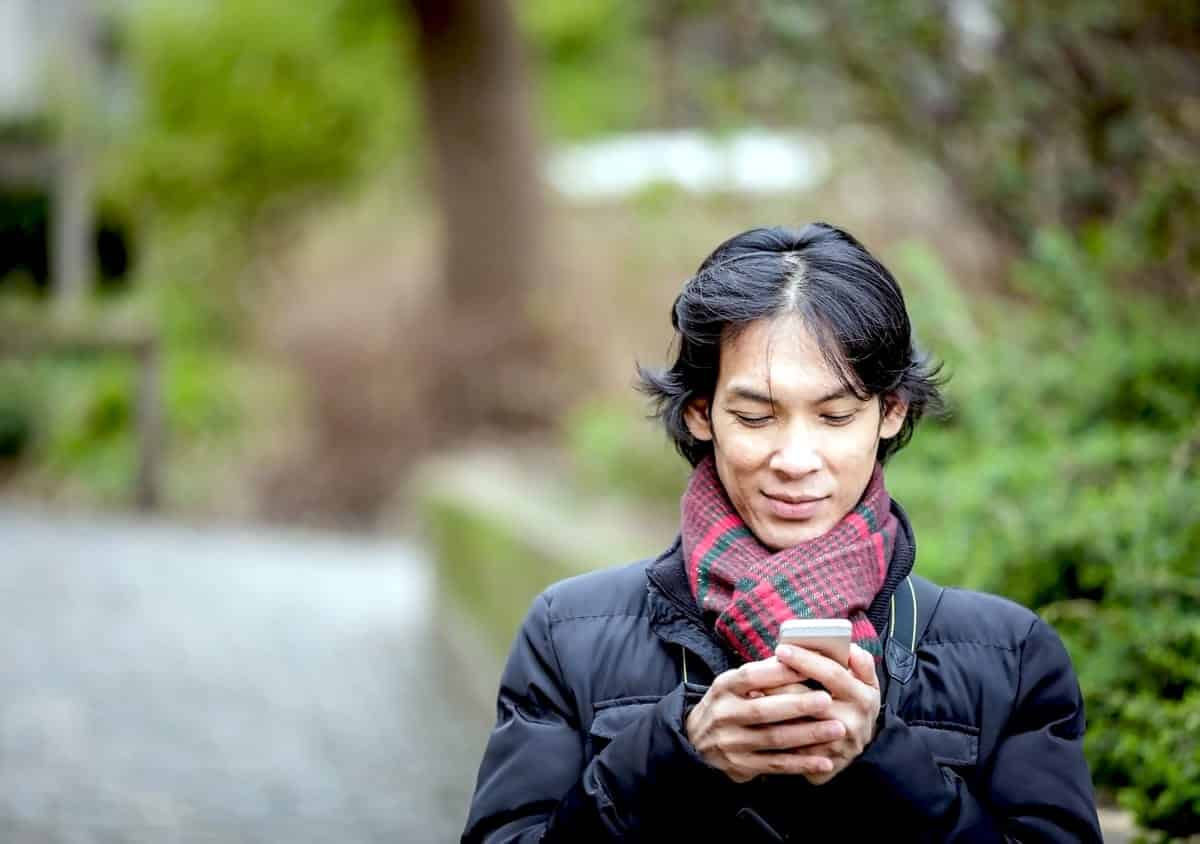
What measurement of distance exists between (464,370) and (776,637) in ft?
40.6

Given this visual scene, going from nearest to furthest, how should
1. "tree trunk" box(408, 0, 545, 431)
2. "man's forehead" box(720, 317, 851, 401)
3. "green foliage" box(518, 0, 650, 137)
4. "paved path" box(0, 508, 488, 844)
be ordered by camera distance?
"man's forehead" box(720, 317, 851, 401), "paved path" box(0, 508, 488, 844), "tree trunk" box(408, 0, 545, 431), "green foliage" box(518, 0, 650, 137)

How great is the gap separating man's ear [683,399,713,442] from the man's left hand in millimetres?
451

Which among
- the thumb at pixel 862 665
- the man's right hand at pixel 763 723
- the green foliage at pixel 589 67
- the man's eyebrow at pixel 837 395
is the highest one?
the green foliage at pixel 589 67

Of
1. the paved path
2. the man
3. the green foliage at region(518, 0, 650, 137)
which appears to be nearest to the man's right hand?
the man

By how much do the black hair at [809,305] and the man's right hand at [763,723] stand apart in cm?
45

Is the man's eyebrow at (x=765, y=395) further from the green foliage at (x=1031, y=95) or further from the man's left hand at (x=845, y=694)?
the green foliage at (x=1031, y=95)

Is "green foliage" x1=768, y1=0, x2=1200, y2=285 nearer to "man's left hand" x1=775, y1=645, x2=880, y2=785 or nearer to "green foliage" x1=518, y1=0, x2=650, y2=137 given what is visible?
"man's left hand" x1=775, y1=645, x2=880, y2=785

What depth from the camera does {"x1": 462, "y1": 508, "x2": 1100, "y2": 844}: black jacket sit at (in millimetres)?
2229

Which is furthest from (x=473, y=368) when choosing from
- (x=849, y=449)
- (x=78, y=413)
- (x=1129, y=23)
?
(x=849, y=449)

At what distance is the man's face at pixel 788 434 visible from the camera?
7.57ft

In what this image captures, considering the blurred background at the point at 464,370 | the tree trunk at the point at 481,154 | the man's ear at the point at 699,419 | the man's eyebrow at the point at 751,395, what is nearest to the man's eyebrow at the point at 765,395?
the man's eyebrow at the point at 751,395

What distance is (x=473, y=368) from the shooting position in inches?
569

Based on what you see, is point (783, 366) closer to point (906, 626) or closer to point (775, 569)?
point (775, 569)

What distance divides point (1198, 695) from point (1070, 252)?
195 cm
